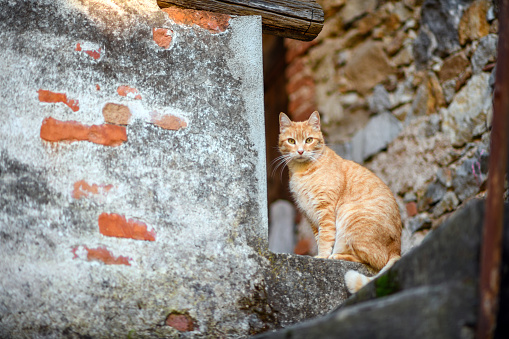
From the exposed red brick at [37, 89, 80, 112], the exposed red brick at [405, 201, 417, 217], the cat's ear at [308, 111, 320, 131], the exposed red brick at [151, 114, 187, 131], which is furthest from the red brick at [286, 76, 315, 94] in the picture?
the exposed red brick at [37, 89, 80, 112]

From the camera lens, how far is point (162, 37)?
2.45 m

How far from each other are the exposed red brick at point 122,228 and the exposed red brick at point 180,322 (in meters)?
0.33

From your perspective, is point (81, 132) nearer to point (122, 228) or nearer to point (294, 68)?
point (122, 228)

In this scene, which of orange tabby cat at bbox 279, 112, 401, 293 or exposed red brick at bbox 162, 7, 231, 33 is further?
orange tabby cat at bbox 279, 112, 401, 293

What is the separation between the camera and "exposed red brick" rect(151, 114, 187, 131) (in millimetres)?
2336

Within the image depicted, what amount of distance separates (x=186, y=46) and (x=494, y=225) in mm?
1720

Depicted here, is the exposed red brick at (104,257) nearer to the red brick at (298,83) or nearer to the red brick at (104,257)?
the red brick at (104,257)

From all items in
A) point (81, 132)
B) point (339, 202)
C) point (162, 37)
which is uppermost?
point (162, 37)

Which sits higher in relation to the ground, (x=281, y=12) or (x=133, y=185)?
(x=281, y=12)

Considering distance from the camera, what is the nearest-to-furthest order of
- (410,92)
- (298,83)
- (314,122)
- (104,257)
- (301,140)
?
1. (104,257)
2. (301,140)
3. (314,122)
4. (410,92)
5. (298,83)

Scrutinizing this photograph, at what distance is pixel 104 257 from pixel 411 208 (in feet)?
8.97

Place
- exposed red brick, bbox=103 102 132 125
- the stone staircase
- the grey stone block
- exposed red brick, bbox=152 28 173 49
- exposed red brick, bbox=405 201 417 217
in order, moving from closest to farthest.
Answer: the stone staircase, exposed red brick, bbox=103 102 132 125, exposed red brick, bbox=152 28 173 49, exposed red brick, bbox=405 201 417 217, the grey stone block

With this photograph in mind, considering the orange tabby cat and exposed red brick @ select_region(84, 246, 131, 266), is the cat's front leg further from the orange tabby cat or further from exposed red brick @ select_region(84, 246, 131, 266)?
exposed red brick @ select_region(84, 246, 131, 266)

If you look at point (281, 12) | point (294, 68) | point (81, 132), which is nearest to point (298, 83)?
point (294, 68)
